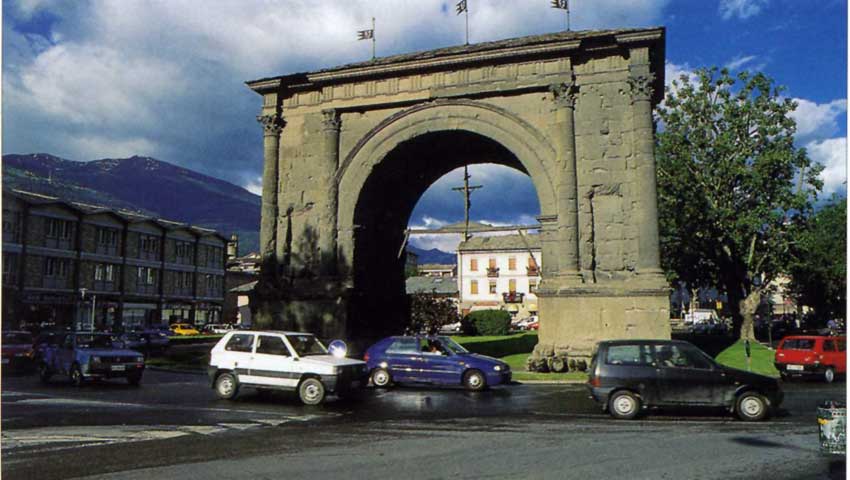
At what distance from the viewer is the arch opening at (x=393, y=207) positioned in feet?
82.2

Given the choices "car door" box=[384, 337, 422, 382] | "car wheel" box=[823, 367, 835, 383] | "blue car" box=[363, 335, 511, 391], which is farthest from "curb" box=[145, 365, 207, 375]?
"car wheel" box=[823, 367, 835, 383]

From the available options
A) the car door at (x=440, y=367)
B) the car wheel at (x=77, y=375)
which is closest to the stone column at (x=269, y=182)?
the car wheel at (x=77, y=375)

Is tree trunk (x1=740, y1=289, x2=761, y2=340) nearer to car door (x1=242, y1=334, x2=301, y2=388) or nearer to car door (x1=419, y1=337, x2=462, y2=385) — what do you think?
car door (x1=419, y1=337, x2=462, y2=385)

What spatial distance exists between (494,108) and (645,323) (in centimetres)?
893

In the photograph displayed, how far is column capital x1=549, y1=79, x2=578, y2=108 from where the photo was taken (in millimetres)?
22359

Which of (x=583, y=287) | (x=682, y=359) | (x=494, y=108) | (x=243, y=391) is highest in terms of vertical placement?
(x=494, y=108)

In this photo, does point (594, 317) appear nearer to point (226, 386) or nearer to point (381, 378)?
point (381, 378)

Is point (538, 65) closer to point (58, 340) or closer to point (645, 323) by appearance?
point (645, 323)

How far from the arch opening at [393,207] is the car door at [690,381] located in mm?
13205

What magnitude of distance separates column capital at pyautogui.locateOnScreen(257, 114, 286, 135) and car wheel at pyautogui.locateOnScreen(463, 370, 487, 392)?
13.7 m

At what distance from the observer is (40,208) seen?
53656 millimetres

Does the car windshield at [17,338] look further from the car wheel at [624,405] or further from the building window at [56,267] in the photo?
the building window at [56,267]

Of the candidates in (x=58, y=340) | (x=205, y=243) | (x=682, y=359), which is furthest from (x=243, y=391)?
(x=205, y=243)

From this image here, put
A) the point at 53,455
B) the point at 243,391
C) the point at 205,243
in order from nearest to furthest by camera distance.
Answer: the point at 53,455
the point at 243,391
the point at 205,243
